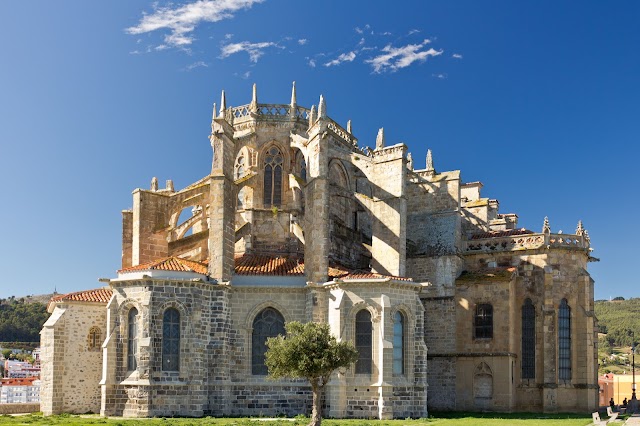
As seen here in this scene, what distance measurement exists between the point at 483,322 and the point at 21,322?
98.4 metres

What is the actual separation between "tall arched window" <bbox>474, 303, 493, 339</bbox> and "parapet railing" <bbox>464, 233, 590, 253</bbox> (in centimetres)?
340

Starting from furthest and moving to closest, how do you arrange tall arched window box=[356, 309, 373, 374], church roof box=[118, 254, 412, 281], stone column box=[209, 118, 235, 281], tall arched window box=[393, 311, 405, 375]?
stone column box=[209, 118, 235, 281], tall arched window box=[393, 311, 405, 375], church roof box=[118, 254, 412, 281], tall arched window box=[356, 309, 373, 374]

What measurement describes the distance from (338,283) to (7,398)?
6086cm

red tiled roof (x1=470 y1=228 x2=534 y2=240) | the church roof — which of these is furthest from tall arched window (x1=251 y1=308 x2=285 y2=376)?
red tiled roof (x1=470 y1=228 x2=534 y2=240)

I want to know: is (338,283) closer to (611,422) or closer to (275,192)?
(275,192)

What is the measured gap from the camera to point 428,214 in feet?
136

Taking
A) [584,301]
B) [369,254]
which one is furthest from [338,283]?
[584,301]

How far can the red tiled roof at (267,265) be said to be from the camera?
3366cm

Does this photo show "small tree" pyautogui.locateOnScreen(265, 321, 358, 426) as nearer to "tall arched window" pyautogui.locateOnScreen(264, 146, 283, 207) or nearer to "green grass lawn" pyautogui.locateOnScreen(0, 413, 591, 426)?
"green grass lawn" pyautogui.locateOnScreen(0, 413, 591, 426)

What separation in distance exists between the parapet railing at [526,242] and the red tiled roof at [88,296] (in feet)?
64.2

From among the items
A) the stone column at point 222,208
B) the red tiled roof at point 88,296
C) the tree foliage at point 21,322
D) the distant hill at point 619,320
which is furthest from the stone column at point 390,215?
the tree foliage at point 21,322

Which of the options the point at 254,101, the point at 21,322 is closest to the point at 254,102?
the point at 254,101

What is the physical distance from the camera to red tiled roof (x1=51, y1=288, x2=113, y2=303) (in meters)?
34.0

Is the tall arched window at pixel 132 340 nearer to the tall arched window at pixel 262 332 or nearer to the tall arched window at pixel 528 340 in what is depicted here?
the tall arched window at pixel 262 332
